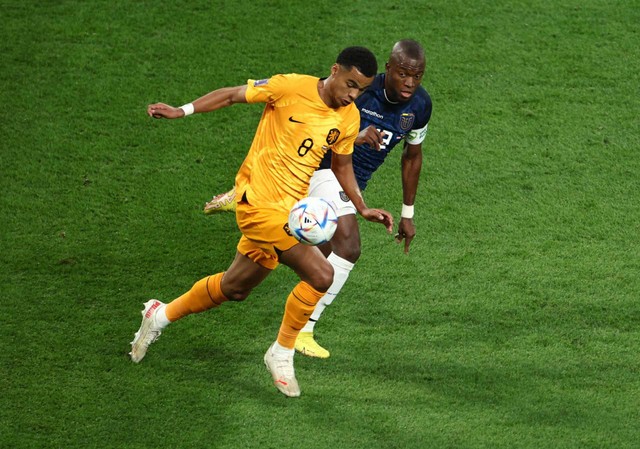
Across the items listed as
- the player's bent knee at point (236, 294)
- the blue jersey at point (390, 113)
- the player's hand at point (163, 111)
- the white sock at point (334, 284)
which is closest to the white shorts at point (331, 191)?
the blue jersey at point (390, 113)

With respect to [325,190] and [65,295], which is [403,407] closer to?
[325,190]

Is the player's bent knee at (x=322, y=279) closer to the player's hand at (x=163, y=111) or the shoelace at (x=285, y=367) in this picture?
the shoelace at (x=285, y=367)

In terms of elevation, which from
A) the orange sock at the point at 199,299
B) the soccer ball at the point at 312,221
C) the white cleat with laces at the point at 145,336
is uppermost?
the soccer ball at the point at 312,221

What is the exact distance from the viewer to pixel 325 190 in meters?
6.84

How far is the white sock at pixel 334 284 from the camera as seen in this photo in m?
6.83

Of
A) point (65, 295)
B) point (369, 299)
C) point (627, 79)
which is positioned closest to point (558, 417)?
point (369, 299)

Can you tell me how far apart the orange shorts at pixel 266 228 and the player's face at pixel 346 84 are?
681 mm

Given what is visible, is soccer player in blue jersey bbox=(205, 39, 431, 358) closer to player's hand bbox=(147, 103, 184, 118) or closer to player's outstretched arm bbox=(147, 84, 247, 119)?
player's outstretched arm bbox=(147, 84, 247, 119)

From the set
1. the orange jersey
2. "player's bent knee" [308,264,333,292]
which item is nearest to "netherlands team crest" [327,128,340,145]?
the orange jersey

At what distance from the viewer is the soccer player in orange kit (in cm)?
611

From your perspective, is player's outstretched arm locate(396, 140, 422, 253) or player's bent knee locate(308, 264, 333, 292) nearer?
player's bent knee locate(308, 264, 333, 292)

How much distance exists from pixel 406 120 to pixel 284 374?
1.74 m

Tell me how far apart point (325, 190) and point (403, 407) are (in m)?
1.42

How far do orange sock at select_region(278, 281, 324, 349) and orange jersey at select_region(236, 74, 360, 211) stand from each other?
1.62 ft
